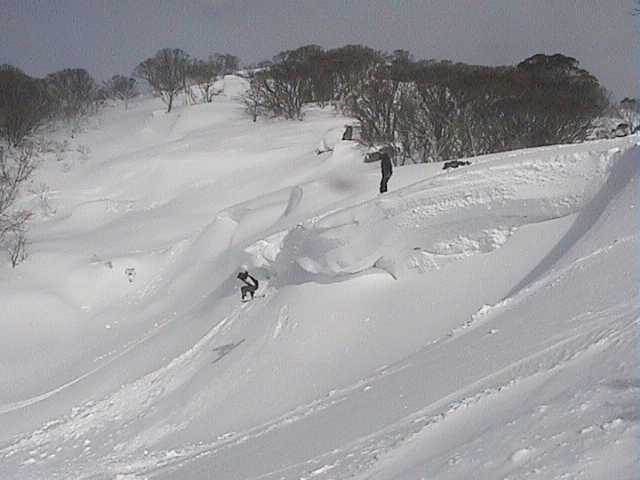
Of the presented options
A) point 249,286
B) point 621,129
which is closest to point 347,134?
point 621,129

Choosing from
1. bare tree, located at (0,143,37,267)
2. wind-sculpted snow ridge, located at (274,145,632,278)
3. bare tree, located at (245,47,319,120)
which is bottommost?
bare tree, located at (0,143,37,267)

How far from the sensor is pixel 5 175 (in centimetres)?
2930

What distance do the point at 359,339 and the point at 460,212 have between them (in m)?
3.22

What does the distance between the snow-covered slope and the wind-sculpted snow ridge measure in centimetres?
4

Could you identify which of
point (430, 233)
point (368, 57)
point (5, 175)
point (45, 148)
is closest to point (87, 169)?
point (45, 148)

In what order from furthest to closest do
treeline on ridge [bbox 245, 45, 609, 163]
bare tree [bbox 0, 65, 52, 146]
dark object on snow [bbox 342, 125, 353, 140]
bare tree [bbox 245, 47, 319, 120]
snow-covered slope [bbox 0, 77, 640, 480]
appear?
bare tree [bbox 245, 47, 319, 120]
bare tree [bbox 0, 65, 52, 146]
dark object on snow [bbox 342, 125, 353, 140]
treeline on ridge [bbox 245, 45, 609, 163]
snow-covered slope [bbox 0, 77, 640, 480]

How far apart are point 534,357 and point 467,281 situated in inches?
169

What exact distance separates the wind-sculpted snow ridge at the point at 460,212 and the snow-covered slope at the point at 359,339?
37 millimetres

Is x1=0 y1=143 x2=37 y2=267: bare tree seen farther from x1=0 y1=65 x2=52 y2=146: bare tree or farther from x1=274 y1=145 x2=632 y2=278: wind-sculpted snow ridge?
x1=274 y1=145 x2=632 y2=278: wind-sculpted snow ridge

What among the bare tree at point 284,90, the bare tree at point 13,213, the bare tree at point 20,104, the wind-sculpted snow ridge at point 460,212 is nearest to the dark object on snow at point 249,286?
the wind-sculpted snow ridge at point 460,212

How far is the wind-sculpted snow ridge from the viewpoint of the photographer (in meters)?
11.3

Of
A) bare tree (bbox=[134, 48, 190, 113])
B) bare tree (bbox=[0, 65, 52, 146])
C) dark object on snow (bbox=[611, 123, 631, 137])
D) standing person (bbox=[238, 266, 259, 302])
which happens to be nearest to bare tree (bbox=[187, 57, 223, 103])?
bare tree (bbox=[134, 48, 190, 113])

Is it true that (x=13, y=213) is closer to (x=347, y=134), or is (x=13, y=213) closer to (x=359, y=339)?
(x=347, y=134)

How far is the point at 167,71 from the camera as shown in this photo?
5762 cm
